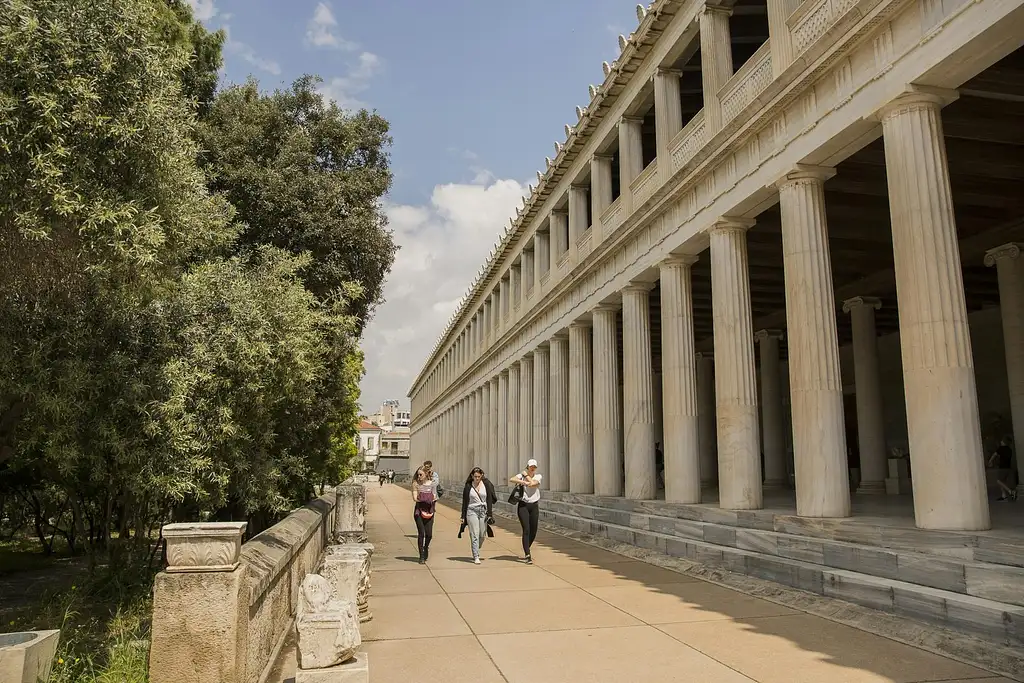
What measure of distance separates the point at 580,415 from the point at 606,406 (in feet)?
7.58

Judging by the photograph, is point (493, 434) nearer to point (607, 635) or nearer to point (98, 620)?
point (98, 620)

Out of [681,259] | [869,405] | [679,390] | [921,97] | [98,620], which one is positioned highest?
[921,97]

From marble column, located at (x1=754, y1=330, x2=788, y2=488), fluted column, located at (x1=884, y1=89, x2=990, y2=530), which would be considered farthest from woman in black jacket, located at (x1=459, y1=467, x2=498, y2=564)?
marble column, located at (x1=754, y1=330, x2=788, y2=488)

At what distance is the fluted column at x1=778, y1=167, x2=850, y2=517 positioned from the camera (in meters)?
10.4

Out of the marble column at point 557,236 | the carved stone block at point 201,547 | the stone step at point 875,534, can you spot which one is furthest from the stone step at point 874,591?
the marble column at point 557,236

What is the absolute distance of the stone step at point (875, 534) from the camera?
745 cm

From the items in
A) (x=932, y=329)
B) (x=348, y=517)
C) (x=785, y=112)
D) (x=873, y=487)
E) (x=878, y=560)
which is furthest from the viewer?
(x=873, y=487)

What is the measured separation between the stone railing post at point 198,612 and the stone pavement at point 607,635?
5.51ft

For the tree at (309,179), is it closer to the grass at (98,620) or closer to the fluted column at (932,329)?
the grass at (98,620)

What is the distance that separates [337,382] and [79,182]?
11.2 meters

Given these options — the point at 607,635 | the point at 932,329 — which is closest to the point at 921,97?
the point at 932,329

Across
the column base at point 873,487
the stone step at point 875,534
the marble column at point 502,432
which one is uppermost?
the marble column at point 502,432

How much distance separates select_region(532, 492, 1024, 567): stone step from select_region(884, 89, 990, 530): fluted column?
0.91ft

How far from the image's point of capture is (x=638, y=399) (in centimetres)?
1777
